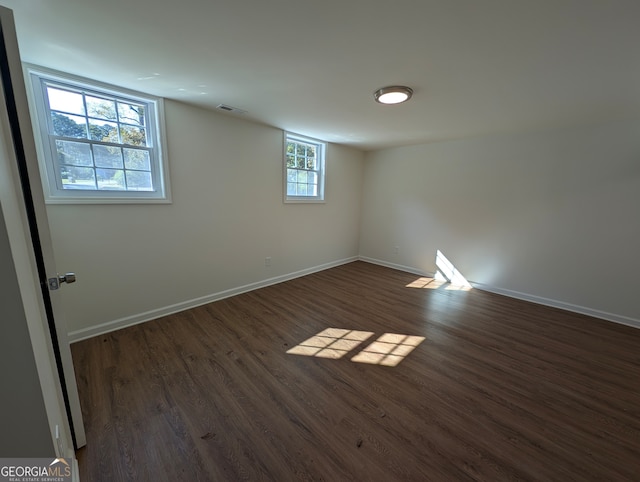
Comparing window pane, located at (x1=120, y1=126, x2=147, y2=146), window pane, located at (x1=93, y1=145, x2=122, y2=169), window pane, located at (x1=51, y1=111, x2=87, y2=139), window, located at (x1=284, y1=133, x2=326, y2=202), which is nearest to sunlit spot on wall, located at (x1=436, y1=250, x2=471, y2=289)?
window, located at (x1=284, y1=133, x2=326, y2=202)

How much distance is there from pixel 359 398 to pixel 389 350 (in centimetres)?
66

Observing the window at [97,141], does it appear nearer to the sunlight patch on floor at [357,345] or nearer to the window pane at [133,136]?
the window pane at [133,136]

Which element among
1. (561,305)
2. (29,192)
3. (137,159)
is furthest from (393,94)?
(561,305)

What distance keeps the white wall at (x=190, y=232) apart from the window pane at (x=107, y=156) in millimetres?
397

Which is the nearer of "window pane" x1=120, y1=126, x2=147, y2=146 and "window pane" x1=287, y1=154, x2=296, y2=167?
"window pane" x1=120, y1=126, x2=147, y2=146

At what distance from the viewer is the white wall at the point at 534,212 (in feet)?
9.24

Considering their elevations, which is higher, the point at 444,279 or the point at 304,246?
the point at 304,246

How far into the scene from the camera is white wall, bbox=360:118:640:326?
2.82m

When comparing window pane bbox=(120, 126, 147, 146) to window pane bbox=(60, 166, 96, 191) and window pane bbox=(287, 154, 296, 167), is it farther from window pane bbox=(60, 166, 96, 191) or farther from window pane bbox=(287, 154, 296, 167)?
window pane bbox=(287, 154, 296, 167)

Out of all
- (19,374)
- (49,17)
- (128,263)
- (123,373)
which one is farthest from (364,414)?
(49,17)

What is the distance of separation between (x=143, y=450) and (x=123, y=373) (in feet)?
2.59

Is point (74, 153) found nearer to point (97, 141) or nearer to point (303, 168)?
point (97, 141)

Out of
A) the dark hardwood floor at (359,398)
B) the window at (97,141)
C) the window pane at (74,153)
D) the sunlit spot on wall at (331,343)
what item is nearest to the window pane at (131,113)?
the window at (97,141)

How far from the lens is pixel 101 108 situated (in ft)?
7.41
